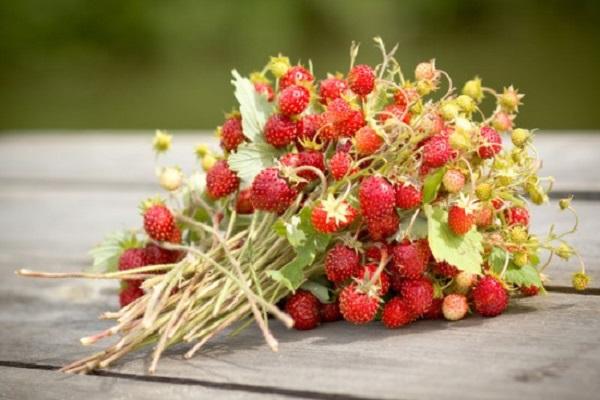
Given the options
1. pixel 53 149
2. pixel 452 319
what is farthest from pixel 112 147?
pixel 452 319

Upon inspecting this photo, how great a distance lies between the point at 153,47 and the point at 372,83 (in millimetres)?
3921

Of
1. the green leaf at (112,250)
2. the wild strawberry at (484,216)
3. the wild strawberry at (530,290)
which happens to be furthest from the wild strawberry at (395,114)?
the green leaf at (112,250)

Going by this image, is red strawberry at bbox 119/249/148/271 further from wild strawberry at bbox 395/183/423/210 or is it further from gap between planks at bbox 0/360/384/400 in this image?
wild strawberry at bbox 395/183/423/210

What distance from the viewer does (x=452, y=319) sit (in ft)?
3.33

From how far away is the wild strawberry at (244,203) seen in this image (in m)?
1.14

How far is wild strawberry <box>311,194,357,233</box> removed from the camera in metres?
0.96

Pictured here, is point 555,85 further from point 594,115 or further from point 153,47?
point 153,47

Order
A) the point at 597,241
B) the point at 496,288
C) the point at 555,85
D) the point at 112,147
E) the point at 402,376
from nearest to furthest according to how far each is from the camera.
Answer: the point at 402,376
the point at 496,288
the point at 597,241
the point at 112,147
the point at 555,85

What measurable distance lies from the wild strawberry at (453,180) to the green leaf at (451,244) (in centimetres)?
3

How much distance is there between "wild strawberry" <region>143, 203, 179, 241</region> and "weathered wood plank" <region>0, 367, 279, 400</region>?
7.5 inches

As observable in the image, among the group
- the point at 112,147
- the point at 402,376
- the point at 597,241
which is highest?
the point at 112,147

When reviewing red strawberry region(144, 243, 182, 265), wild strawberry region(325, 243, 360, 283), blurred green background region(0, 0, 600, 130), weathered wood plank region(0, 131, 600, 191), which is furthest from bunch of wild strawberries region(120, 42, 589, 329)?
blurred green background region(0, 0, 600, 130)

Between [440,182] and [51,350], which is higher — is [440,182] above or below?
above

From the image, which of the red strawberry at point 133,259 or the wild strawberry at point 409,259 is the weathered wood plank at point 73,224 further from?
the red strawberry at point 133,259
